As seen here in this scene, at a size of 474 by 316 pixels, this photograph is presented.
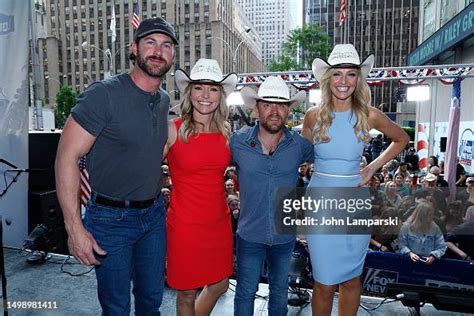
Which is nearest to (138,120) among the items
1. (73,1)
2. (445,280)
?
(445,280)

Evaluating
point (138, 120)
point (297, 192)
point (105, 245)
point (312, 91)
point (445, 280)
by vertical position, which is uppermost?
point (312, 91)

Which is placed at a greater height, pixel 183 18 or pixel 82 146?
pixel 183 18

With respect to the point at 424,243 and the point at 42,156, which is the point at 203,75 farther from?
the point at 42,156

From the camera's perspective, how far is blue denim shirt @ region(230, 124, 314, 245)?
270 cm

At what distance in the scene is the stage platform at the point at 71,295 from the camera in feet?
12.6

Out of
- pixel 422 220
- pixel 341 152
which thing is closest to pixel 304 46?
pixel 422 220

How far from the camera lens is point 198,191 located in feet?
8.80

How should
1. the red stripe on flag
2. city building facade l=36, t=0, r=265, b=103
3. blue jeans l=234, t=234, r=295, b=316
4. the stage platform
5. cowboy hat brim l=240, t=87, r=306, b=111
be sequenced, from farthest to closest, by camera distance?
city building facade l=36, t=0, r=265, b=103, the red stripe on flag, the stage platform, cowboy hat brim l=240, t=87, r=306, b=111, blue jeans l=234, t=234, r=295, b=316

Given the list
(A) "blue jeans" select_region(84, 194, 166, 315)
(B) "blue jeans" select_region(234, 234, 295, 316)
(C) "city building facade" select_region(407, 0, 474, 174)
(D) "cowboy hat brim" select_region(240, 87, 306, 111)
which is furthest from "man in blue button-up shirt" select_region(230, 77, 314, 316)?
(C) "city building facade" select_region(407, 0, 474, 174)

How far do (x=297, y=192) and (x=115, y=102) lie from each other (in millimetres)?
1553

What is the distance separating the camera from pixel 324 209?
279cm

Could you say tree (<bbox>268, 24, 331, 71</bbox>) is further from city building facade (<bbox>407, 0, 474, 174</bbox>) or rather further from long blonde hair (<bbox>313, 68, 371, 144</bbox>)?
long blonde hair (<bbox>313, 68, 371, 144</bbox>)

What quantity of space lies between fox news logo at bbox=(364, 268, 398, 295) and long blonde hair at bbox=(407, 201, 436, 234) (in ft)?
2.65

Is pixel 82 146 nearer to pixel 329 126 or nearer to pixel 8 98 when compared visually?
pixel 329 126
